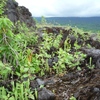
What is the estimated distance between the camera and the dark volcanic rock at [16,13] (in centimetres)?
1314

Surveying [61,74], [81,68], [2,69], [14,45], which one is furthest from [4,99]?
[81,68]

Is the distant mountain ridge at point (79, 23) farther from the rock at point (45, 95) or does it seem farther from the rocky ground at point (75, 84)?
the rock at point (45, 95)

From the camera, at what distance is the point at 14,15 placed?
13422 millimetres

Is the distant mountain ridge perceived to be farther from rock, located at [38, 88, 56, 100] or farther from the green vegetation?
rock, located at [38, 88, 56, 100]

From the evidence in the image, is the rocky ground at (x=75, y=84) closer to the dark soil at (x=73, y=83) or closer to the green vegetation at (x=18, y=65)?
the dark soil at (x=73, y=83)

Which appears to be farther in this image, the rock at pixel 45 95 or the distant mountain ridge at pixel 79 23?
the distant mountain ridge at pixel 79 23

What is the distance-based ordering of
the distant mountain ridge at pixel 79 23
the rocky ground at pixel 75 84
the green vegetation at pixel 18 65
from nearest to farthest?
the green vegetation at pixel 18 65
the rocky ground at pixel 75 84
the distant mountain ridge at pixel 79 23

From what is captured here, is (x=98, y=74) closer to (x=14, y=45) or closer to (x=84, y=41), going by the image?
(x=14, y=45)

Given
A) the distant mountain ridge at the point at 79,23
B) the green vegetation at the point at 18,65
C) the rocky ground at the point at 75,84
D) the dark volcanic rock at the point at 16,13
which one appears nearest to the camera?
the green vegetation at the point at 18,65

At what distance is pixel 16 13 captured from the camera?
44.9 feet

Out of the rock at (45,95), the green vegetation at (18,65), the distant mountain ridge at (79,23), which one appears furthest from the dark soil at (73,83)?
the distant mountain ridge at (79,23)

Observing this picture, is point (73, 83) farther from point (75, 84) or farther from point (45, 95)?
point (45, 95)

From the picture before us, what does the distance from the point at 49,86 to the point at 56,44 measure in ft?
11.3

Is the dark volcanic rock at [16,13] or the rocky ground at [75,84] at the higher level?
the dark volcanic rock at [16,13]
